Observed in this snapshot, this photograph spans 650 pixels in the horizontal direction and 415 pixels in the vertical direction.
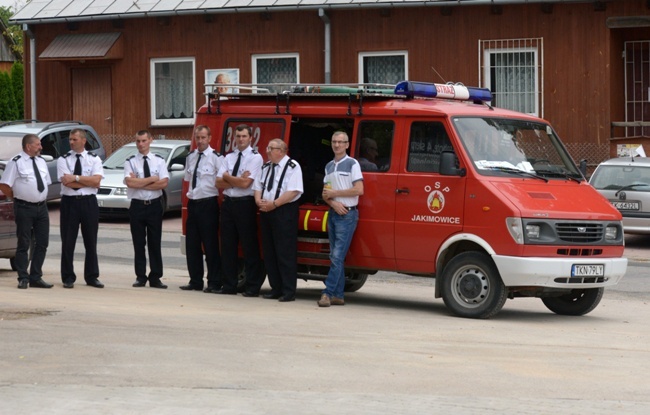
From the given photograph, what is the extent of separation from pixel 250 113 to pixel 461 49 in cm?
1491

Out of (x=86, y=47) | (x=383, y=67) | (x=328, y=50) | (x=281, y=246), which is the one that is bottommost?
(x=281, y=246)

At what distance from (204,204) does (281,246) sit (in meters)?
1.30

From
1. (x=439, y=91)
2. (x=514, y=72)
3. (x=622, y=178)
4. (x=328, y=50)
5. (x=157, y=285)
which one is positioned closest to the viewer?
(x=439, y=91)

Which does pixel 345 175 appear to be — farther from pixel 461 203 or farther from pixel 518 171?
pixel 518 171

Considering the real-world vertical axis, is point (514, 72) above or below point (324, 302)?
above

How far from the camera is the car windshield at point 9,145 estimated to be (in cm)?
2758

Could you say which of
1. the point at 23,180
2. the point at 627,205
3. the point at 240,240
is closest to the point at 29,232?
the point at 23,180

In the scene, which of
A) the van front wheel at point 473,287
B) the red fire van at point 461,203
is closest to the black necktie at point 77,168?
the red fire van at point 461,203

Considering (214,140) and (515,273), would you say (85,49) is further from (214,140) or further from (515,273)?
(515,273)

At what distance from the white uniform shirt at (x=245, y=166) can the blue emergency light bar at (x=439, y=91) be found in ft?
5.68

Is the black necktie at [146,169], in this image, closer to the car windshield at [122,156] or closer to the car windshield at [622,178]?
the car windshield at [622,178]

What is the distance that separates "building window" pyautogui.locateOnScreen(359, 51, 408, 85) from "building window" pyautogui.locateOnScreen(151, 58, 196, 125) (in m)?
4.52

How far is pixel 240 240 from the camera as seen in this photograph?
49.6 ft

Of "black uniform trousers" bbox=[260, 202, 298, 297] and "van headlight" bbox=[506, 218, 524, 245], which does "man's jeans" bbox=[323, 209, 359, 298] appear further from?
"van headlight" bbox=[506, 218, 524, 245]
